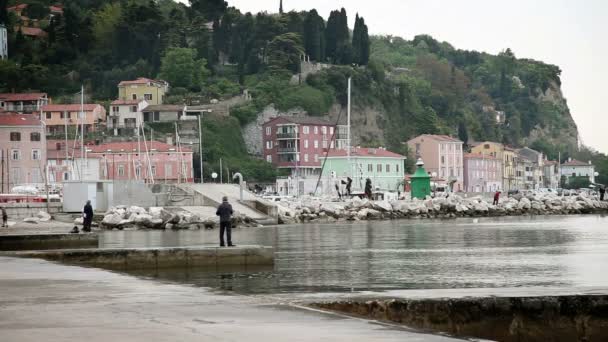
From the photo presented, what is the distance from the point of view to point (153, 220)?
54875 millimetres

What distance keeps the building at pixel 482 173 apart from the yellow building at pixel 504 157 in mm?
1131

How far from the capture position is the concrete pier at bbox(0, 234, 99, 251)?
104 ft

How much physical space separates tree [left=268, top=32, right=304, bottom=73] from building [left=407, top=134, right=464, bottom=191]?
1950 centimetres

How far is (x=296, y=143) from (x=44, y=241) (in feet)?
381

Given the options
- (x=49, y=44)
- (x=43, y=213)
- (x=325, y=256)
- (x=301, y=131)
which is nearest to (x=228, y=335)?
(x=325, y=256)

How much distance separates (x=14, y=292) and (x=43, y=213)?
136 feet

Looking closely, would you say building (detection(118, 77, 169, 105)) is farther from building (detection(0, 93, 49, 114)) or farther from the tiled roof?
the tiled roof

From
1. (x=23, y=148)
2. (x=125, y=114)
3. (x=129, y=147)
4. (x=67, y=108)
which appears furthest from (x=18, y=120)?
(x=125, y=114)

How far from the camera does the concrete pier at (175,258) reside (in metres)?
24.3

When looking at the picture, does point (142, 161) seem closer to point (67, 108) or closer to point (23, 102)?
point (67, 108)

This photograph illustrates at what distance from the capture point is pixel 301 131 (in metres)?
148

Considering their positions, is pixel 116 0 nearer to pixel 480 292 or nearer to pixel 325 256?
pixel 325 256

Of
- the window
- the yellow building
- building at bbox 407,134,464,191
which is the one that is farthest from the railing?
the yellow building

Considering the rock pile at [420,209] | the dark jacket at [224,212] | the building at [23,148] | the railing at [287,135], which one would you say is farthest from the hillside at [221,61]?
the dark jacket at [224,212]
